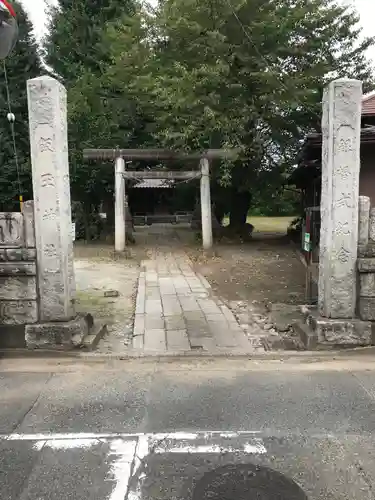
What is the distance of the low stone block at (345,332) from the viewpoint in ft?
17.1

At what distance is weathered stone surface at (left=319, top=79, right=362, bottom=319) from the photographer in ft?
16.3

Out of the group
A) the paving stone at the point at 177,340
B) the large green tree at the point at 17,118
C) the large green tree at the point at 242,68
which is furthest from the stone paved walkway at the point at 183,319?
the large green tree at the point at 17,118

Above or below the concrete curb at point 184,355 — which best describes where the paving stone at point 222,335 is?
below

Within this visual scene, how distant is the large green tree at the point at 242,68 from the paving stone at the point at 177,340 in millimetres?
8312

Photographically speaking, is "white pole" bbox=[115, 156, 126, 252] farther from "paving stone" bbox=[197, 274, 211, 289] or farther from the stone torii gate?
"paving stone" bbox=[197, 274, 211, 289]

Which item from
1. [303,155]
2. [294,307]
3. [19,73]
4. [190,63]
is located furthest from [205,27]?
[19,73]

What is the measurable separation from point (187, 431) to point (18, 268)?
2.95m

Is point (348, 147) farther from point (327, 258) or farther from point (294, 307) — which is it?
point (294, 307)

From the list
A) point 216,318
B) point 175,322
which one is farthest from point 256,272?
point 175,322

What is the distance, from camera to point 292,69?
14344 millimetres

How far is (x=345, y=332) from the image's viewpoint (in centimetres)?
523

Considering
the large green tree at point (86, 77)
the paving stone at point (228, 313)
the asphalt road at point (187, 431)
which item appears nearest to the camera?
the asphalt road at point (187, 431)

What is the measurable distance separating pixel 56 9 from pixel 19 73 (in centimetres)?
428

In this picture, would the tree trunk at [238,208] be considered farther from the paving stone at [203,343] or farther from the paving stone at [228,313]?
the paving stone at [203,343]
